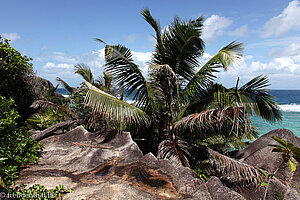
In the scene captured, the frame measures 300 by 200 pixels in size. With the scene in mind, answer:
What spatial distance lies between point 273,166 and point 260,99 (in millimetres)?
1677

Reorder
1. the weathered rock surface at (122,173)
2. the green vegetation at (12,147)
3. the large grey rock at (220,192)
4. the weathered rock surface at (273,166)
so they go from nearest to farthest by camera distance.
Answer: the large grey rock at (220,192), the weathered rock surface at (122,173), the weathered rock surface at (273,166), the green vegetation at (12,147)

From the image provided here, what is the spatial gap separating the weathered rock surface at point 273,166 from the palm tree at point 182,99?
0.50 meters

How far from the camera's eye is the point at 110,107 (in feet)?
16.3

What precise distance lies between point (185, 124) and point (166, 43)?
10.5ft

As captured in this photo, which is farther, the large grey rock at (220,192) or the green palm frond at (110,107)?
the green palm frond at (110,107)

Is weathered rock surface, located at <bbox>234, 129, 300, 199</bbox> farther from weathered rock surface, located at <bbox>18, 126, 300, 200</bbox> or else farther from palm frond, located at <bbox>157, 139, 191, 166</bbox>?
palm frond, located at <bbox>157, 139, 191, 166</bbox>

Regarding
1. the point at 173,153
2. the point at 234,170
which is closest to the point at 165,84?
the point at 173,153

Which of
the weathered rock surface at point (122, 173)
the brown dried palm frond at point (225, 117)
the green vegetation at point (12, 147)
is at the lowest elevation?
the weathered rock surface at point (122, 173)

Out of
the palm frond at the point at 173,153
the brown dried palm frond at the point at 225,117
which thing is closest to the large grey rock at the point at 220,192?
the brown dried palm frond at the point at 225,117

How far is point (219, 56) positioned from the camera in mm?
5738

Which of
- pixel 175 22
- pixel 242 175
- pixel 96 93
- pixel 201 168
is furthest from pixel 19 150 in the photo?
pixel 175 22

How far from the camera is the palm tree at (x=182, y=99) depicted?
4.79 m

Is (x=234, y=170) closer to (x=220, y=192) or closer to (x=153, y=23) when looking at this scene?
(x=220, y=192)

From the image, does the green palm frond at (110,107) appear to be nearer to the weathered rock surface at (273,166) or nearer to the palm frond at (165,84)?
the palm frond at (165,84)
